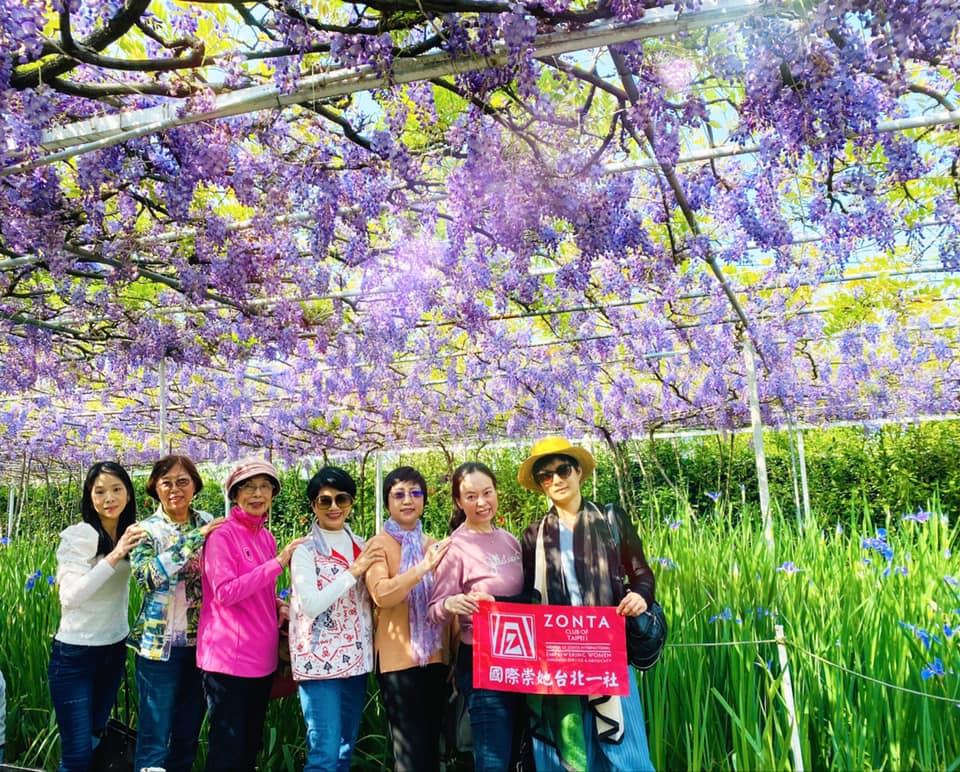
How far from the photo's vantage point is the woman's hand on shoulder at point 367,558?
2271 millimetres

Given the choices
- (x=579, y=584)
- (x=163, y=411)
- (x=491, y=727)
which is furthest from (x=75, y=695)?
(x=163, y=411)

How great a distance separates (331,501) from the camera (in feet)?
7.80

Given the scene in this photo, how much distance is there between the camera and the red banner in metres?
2.04

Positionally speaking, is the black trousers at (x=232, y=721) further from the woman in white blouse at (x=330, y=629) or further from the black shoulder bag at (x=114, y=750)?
the black shoulder bag at (x=114, y=750)

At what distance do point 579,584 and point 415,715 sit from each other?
62 centimetres

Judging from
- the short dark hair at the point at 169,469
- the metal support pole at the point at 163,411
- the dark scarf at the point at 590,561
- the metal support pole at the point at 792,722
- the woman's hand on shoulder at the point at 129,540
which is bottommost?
the metal support pole at the point at 792,722

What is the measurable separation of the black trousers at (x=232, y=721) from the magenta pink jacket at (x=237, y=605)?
0.13 ft

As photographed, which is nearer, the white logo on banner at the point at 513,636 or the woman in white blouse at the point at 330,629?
the white logo on banner at the point at 513,636

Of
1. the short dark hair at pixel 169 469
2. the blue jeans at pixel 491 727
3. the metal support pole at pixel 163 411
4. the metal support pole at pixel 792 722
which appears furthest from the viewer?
the metal support pole at pixel 163 411

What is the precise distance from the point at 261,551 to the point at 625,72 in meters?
2.13

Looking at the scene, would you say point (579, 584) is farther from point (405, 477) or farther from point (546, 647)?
point (405, 477)

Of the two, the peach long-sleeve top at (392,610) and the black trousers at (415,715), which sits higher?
the peach long-sleeve top at (392,610)

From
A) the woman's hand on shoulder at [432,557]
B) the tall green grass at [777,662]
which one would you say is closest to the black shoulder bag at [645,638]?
the tall green grass at [777,662]

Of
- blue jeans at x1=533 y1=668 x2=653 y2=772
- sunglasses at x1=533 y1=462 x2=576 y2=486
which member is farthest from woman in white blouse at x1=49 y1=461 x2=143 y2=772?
blue jeans at x1=533 y1=668 x2=653 y2=772
